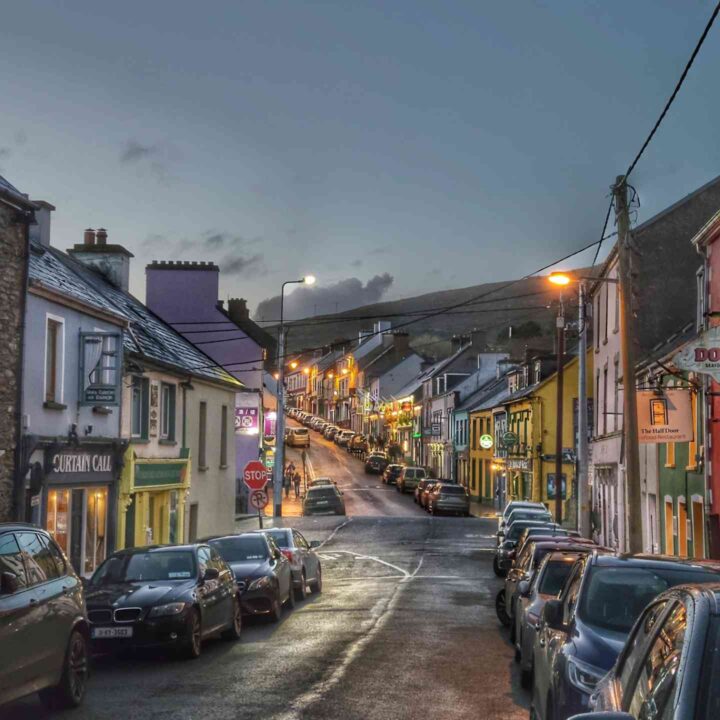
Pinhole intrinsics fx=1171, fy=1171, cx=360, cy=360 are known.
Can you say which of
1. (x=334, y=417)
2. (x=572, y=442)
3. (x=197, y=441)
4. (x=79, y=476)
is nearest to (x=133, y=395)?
(x=79, y=476)

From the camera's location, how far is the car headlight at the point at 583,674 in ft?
25.3

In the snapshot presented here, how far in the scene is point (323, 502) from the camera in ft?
181

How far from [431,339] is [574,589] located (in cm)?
15407

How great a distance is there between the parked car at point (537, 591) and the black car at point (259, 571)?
6.28 meters

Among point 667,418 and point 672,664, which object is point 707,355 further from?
point 672,664

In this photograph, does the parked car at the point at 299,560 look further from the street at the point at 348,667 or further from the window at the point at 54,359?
the window at the point at 54,359

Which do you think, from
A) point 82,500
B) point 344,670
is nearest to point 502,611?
point 344,670

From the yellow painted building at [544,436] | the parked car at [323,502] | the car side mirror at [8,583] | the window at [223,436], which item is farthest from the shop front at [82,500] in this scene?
the yellow painted building at [544,436]

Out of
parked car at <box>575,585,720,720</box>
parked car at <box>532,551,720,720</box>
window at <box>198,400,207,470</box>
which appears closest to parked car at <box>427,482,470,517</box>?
window at <box>198,400,207,470</box>

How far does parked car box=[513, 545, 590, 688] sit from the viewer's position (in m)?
13.1

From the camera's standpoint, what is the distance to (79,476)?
24.2m

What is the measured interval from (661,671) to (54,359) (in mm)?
19896

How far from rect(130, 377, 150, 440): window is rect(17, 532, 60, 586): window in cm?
1682

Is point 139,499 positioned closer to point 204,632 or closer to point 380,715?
point 204,632
